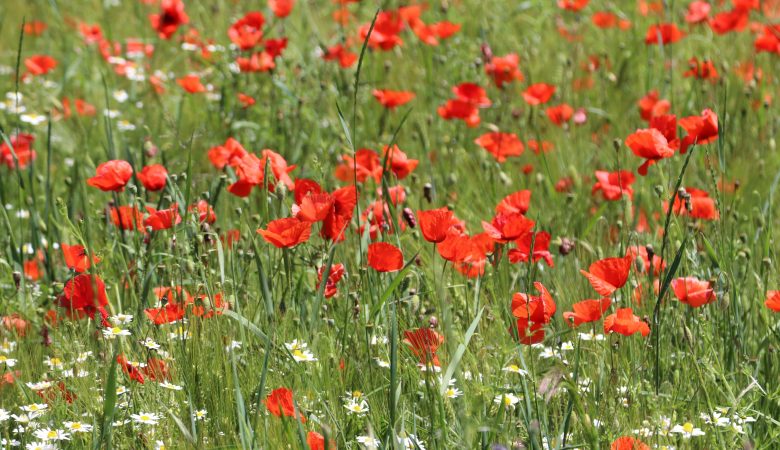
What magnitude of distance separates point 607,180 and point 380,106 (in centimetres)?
145

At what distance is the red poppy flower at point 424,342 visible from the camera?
2027 millimetres

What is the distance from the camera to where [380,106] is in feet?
13.1

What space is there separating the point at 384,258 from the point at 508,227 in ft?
0.86

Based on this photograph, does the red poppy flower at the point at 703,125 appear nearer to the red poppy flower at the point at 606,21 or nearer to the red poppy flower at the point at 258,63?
the red poppy flower at the point at 258,63

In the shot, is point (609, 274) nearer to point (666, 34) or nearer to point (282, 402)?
point (282, 402)

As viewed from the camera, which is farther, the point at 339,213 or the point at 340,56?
the point at 340,56

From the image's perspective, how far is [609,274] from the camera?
2.05m

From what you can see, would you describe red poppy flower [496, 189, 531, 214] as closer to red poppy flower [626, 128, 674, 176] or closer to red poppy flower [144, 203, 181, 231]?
red poppy flower [626, 128, 674, 176]

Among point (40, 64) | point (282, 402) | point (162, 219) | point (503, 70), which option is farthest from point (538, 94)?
point (282, 402)

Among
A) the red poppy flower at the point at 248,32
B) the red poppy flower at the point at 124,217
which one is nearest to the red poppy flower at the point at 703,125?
the red poppy flower at the point at 124,217

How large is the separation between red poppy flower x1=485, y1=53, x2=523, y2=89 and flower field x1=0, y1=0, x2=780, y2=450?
0.04 feet

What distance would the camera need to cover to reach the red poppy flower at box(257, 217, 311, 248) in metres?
2.06

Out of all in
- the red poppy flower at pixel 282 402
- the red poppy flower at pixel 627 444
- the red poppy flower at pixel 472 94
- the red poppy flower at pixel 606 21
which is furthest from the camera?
the red poppy flower at pixel 606 21

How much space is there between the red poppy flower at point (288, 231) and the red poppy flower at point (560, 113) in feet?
5.42
